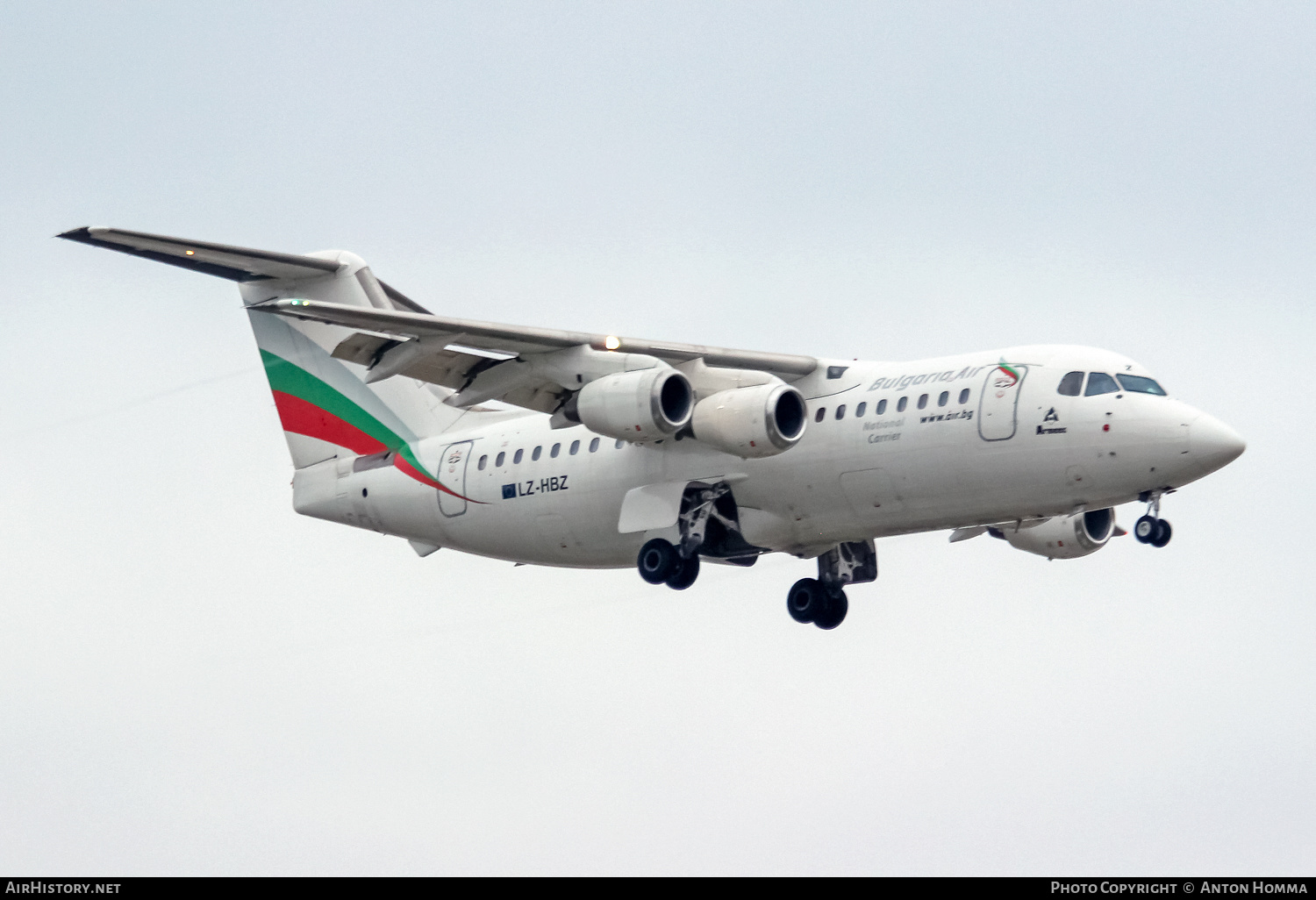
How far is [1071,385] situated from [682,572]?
199 inches

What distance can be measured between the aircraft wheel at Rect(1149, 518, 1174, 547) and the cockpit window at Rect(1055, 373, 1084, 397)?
5.44 feet

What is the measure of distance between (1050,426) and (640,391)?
4.45 metres

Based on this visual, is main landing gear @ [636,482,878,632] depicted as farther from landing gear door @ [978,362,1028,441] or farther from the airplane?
landing gear door @ [978,362,1028,441]

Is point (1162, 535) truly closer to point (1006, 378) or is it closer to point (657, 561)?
point (1006, 378)

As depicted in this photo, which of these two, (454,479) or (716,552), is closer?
(716,552)

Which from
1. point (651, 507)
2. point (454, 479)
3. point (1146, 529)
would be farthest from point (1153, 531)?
point (454, 479)

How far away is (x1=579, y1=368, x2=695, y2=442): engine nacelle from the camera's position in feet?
72.6

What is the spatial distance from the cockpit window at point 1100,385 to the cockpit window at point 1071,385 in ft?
0.27

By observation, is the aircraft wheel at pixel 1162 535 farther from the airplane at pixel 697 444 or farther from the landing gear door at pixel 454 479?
the landing gear door at pixel 454 479

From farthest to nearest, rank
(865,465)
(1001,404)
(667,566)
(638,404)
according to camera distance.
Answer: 1. (667,566)
2. (865,465)
3. (638,404)
4. (1001,404)

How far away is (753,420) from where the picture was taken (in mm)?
22000

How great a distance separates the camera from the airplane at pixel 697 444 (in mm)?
21516

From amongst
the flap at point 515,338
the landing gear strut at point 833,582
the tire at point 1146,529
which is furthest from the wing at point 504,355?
the tire at point 1146,529
